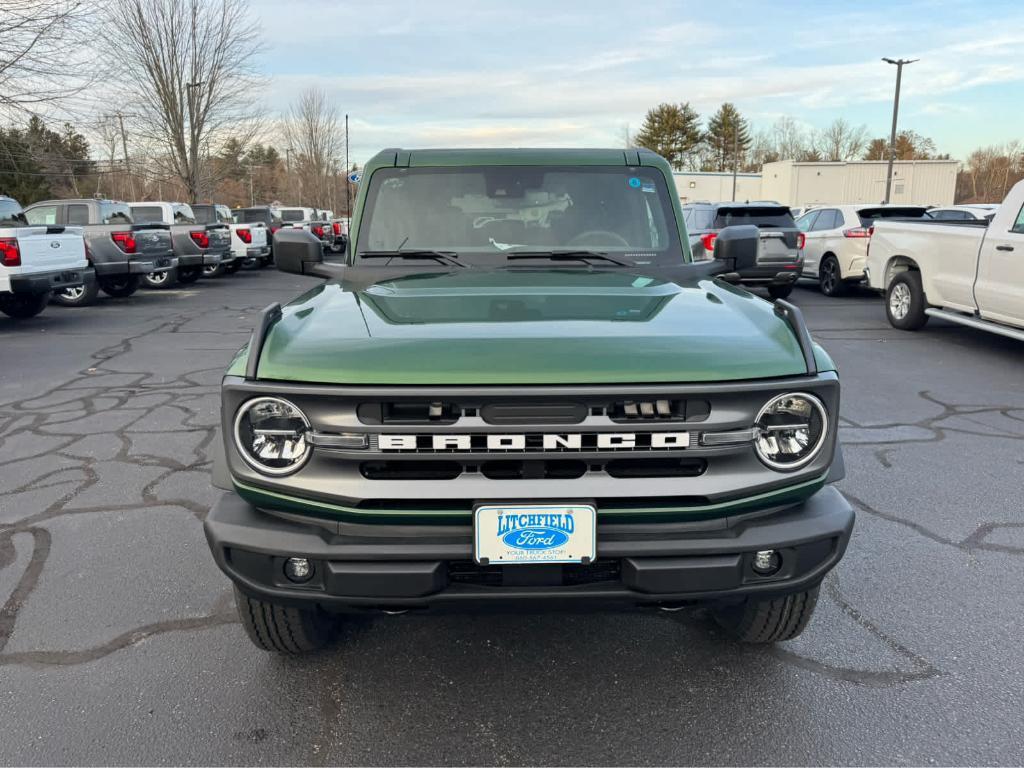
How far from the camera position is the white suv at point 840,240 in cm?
1377

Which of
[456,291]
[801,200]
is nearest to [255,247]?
[456,291]

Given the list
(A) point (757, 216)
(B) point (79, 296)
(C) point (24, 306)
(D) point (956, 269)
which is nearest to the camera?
(D) point (956, 269)

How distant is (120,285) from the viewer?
49.6 feet

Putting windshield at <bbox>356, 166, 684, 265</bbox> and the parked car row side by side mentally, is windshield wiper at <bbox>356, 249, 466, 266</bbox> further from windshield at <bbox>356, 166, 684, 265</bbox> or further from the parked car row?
the parked car row

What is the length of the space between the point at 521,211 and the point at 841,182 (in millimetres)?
54581

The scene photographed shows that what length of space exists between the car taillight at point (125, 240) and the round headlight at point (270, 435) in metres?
13.2

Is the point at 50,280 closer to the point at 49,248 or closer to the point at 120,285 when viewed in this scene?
the point at 49,248

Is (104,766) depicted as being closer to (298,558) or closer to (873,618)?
(298,558)

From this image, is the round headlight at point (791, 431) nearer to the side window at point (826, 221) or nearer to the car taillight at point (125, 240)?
the side window at point (826, 221)

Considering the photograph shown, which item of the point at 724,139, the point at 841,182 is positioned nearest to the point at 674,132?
the point at 724,139

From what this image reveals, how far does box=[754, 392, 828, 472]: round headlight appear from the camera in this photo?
2.26m

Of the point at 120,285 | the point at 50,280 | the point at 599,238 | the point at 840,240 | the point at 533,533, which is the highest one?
the point at 599,238

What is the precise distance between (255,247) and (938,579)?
65.7ft

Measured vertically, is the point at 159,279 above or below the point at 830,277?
below
